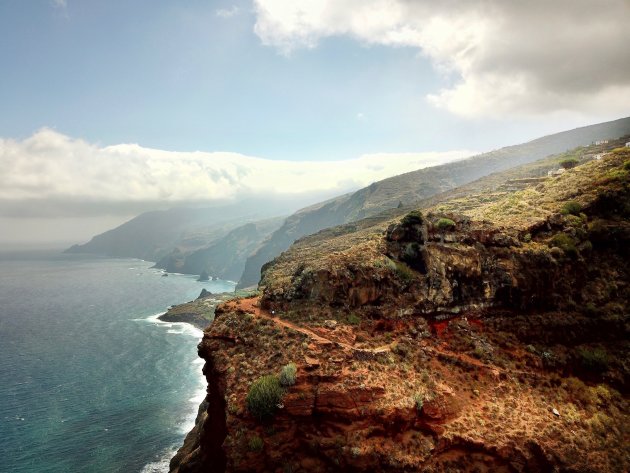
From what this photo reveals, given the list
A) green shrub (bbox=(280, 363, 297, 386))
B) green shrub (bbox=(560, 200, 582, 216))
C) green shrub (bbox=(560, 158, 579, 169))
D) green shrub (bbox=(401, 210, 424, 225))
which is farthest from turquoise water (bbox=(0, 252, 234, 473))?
green shrub (bbox=(560, 158, 579, 169))

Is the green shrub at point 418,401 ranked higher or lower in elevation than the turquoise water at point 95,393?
higher

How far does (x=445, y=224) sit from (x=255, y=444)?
27.1 m

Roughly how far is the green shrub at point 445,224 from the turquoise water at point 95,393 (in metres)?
52.6

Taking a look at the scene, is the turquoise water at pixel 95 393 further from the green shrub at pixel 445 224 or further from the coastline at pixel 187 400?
the green shrub at pixel 445 224

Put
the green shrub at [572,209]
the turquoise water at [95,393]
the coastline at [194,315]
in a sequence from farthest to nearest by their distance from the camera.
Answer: the coastline at [194,315] → the turquoise water at [95,393] → the green shrub at [572,209]

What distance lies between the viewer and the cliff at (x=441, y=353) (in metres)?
24.1

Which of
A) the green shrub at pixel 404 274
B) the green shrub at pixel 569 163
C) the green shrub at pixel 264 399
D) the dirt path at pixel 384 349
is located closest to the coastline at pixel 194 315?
the dirt path at pixel 384 349

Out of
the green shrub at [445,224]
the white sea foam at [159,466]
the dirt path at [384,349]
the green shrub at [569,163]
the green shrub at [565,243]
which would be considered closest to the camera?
the dirt path at [384,349]

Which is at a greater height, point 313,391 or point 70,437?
point 313,391

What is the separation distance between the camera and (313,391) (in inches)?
1000

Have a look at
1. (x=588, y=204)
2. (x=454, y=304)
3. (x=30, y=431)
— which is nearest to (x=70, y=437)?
(x=30, y=431)

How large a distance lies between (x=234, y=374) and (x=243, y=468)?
20.7 feet

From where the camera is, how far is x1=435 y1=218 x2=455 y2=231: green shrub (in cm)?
3744

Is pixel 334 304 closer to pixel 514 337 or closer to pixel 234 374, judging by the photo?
pixel 234 374
